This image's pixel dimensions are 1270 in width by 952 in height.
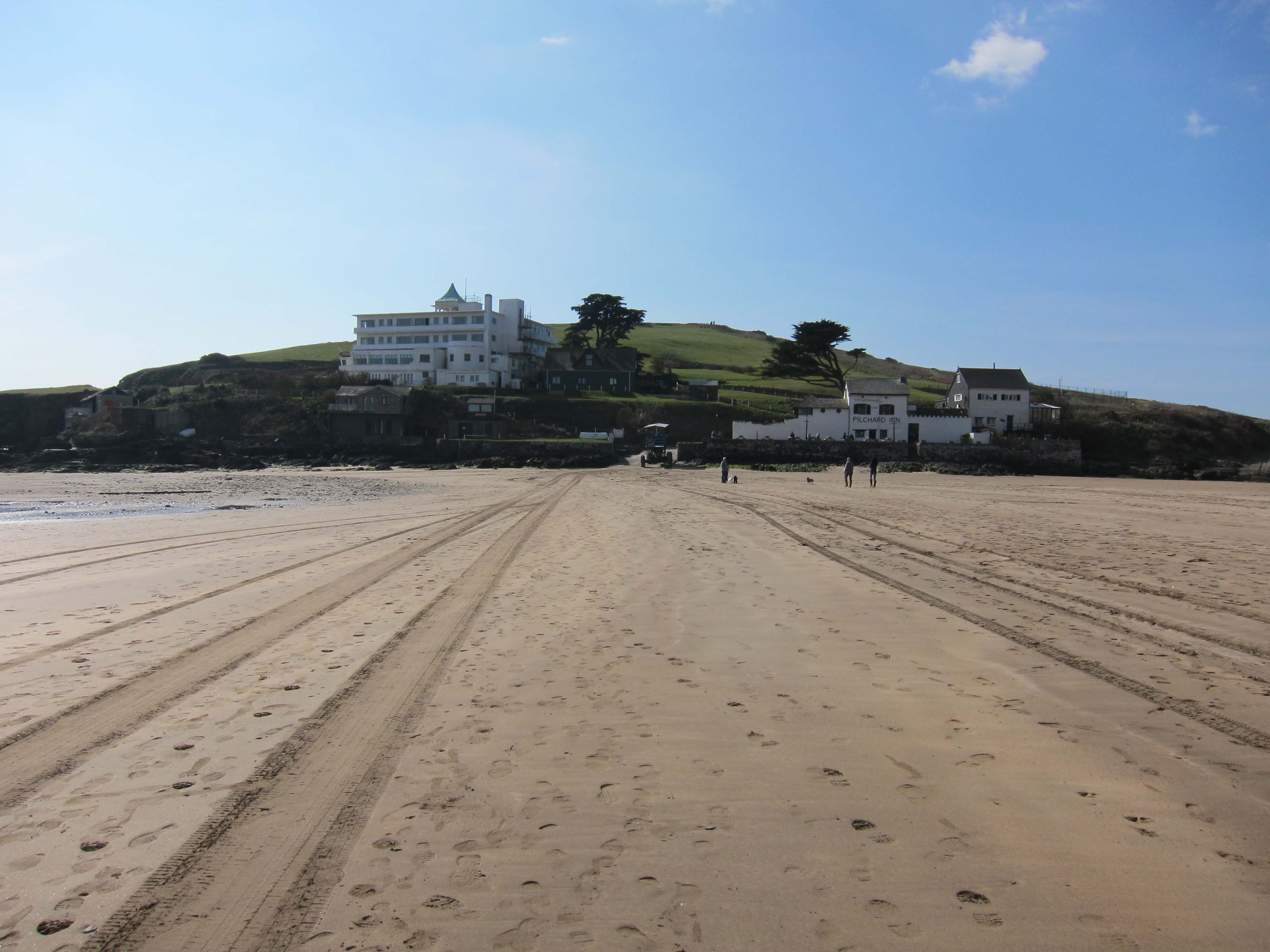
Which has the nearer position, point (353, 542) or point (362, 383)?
point (353, 542)

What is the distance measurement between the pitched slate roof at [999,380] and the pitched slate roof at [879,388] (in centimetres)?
703

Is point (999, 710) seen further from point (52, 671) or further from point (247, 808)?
point (52, 671)

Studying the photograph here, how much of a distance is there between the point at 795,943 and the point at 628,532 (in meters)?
13.5

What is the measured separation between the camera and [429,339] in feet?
251

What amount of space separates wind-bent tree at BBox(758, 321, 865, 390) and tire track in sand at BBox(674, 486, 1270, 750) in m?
61.2

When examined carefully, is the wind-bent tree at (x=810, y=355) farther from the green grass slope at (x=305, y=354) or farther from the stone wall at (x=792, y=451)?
the green grass slope at (x=305, y=354)

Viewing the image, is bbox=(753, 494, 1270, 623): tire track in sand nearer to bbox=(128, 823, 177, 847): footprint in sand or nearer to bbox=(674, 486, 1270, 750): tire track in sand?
bbox=(674, 486, 1270, 750): tire track in sand

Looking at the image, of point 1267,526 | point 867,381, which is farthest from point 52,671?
point 867,381

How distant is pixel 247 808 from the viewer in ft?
13.6

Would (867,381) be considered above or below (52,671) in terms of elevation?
above

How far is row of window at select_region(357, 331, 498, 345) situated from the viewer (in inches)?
2945

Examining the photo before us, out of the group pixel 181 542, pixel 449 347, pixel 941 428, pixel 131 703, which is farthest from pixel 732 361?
pixel 131 703

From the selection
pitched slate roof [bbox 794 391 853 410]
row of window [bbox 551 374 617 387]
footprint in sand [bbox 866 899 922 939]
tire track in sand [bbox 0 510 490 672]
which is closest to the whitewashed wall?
pitched slate roof [bbox 794 391 853 410]

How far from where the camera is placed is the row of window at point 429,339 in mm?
74812
